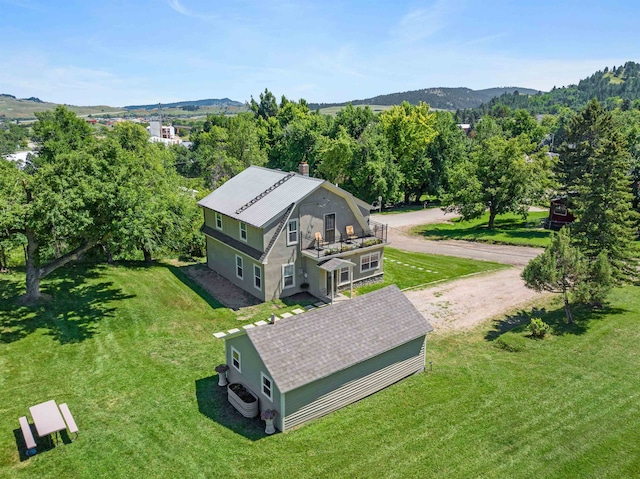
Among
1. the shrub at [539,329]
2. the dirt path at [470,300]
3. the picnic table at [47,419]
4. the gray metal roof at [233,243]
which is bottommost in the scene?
the dirt path at [470,300]

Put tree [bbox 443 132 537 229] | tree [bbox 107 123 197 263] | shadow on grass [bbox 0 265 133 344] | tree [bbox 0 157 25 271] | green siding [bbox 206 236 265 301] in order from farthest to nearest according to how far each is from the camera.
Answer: tree [bbox 443 132 537 229] < green siding [bbox 206 236 265 301] < tree [bbox 107 123 197 263] < shadow on grass [bbox 0 265 133 344] < tree [bbox 0 157 25 271]

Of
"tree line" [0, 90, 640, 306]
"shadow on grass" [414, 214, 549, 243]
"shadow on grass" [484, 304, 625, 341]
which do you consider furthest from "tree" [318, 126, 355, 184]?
"shadow on grass" [484, 304, 625, 341]

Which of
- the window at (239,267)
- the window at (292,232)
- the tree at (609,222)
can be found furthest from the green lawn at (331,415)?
the window at (292,232)

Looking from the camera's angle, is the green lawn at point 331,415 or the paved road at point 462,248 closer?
the green lawn at point 331,415

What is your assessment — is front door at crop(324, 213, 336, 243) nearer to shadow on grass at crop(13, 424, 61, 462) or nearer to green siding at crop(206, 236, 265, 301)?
green siding at crop(206, 236, 265, 301)

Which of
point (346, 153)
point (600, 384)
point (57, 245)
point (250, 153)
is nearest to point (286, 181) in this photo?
point (57, 245)

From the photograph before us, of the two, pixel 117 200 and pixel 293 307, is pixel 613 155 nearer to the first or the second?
pixel 293 307

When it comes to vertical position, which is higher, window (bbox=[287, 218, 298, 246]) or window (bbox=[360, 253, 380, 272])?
window (bbox=[287, 218, 298, 246])

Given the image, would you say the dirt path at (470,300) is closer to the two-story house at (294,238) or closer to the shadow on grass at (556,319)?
the shadow on grass at (556,319)
